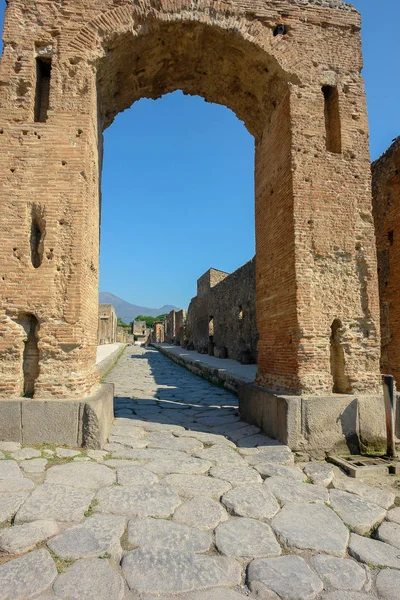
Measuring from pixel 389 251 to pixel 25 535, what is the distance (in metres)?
9.16

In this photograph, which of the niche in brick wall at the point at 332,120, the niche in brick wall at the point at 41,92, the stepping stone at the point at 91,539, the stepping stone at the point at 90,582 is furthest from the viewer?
the niche in brick wall at the point at 332,120

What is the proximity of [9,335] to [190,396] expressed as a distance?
459 centimetres

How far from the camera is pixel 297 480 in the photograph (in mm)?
3506

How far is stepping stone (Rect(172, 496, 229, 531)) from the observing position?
2.64 meters

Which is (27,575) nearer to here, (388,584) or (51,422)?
(388,584)

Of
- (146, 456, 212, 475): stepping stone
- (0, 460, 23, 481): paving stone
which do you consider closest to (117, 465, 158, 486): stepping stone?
(146, 456, 212, 475): stepping stone

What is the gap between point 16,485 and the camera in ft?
10.1

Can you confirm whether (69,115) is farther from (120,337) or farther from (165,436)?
(120,337)

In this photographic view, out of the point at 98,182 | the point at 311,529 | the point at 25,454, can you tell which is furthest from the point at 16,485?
the point at 98,182

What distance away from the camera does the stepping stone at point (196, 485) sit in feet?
10.3

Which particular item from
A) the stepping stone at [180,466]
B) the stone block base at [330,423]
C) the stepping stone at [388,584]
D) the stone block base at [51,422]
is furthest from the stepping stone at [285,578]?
the stone block base at [51,422]

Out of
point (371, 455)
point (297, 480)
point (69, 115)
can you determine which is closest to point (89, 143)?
point (69, 115)

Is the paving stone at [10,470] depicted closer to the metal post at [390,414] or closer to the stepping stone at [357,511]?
the stepping stone at [357,511]

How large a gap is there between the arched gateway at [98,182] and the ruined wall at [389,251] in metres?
4.25
